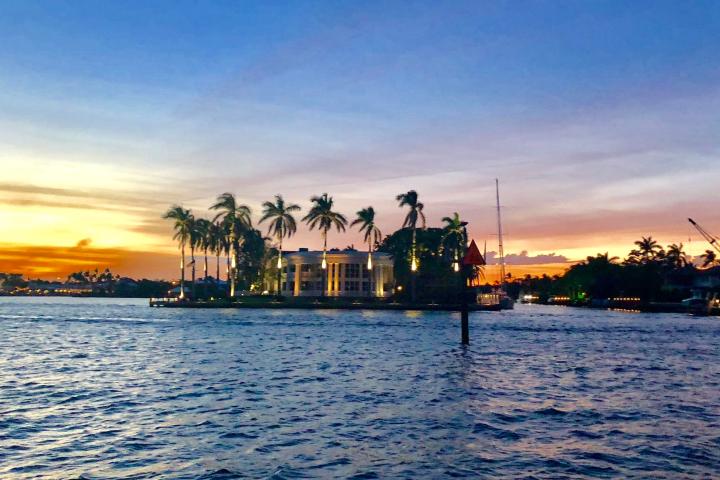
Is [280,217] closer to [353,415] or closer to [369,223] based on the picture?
[369,223]

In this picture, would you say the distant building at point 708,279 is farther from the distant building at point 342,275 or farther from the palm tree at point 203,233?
the palm tree at point 203,233

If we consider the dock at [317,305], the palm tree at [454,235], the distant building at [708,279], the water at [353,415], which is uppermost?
the palm tree at [454,235]

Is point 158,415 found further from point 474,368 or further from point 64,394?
point 474,368

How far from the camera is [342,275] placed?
162 metres

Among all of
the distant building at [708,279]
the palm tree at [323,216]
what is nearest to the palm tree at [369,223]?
the palm tree at [323,216]

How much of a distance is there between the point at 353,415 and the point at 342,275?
137887 mm

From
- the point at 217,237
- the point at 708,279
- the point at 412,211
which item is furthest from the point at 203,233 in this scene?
the point at 708,279

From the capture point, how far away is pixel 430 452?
749 inches

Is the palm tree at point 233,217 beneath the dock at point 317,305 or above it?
above

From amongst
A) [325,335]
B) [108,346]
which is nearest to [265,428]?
[108,346]

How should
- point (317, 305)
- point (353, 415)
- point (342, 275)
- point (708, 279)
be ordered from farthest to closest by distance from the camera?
1. point (708, 279)
2. point (342, 275)
3. point (317, 305)
4. point (353, 415)

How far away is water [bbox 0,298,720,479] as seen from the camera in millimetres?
17469

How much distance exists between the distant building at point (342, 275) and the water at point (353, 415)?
110 meters

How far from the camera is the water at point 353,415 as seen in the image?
1747 cm
